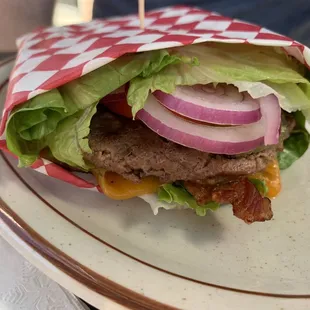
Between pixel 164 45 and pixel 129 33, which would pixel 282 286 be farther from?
pixel 129 33

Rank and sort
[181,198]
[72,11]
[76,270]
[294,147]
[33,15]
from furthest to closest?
[72,11] < [33,15] < [294,147] < [181,198] < [76,270]

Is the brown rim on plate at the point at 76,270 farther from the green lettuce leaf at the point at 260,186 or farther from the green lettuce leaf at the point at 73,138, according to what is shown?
the green lettuce leaf at the point at 260,186

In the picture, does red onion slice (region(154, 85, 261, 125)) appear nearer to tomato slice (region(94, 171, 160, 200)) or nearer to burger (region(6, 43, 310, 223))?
burger (region(6, 43, 310, 223))

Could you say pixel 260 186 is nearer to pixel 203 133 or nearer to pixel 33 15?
pixel 203 133

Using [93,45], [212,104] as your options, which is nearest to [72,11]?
[93,45]

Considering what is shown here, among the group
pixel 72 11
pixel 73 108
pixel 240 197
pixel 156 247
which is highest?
pixel 73 108

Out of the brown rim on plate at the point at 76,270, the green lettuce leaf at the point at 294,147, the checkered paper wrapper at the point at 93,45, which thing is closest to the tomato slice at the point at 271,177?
the green lettuce leaf at the point at 294,147

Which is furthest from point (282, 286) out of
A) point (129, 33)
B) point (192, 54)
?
point (129, 33)
